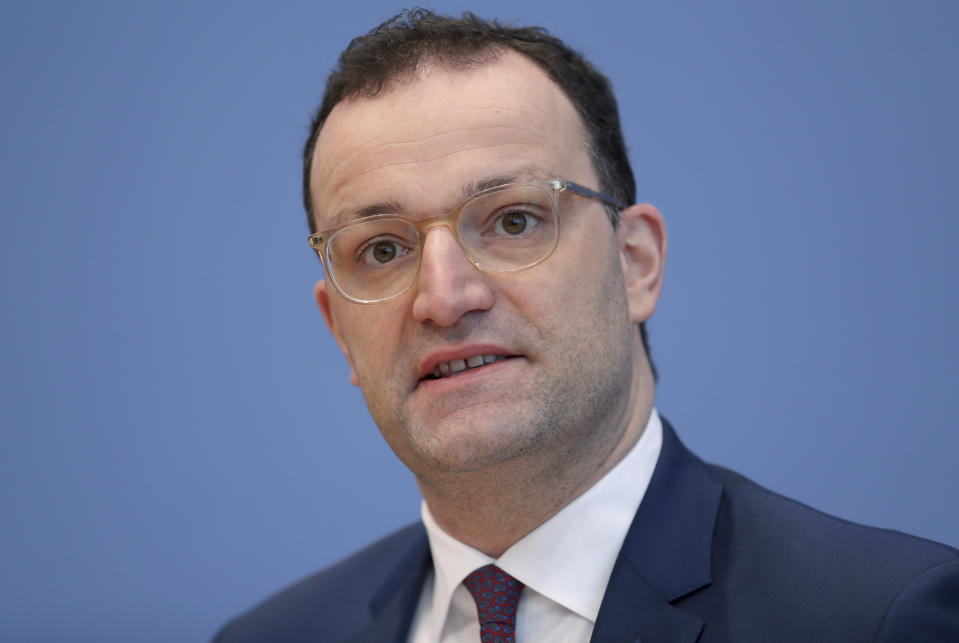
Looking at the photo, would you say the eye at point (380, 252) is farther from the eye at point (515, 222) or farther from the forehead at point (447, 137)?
the eye at point (515, 222)

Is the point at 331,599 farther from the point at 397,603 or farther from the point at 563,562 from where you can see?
the point at 563,562

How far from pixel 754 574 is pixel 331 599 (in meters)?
1.16

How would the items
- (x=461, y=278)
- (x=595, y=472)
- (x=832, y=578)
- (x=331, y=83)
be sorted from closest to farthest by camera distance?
(x=832, y=578), (x=461, y=278), (x=595, y=472), (x=331, y=83)

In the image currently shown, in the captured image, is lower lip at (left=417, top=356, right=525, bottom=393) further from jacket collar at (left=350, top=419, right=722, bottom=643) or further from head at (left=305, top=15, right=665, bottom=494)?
jacket collar at (left=350, top=419, right=722, bottom=643)

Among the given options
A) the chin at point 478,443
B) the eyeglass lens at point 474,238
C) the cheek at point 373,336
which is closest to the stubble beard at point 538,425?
the chin at point 478,443

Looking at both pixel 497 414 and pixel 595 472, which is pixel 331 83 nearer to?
pixel 497 414

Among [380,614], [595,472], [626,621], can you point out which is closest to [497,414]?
[595,472]

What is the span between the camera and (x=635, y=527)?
72.9 inches

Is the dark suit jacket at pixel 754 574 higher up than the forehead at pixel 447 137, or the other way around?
the forehead at pixel 447 137

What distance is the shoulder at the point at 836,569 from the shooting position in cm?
155

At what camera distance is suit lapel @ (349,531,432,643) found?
6.96 ft

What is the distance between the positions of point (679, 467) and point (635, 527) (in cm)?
21

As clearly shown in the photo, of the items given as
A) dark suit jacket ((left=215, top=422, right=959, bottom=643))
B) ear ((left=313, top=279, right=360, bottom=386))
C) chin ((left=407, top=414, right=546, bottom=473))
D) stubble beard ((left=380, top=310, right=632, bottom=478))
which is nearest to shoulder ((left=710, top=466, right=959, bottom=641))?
dark suit jacket ((left=215, top=422, right=959, bottom=643))

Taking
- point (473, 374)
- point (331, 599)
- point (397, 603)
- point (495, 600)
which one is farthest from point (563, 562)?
point (331, 599)
